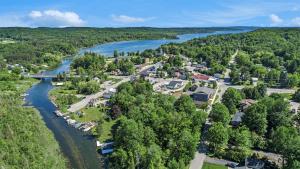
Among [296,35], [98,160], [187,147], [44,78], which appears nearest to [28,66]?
[44,78]

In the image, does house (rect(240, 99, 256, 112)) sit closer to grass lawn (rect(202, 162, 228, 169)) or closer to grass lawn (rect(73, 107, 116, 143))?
grass lawn (rect(202, 162, 228, 169))

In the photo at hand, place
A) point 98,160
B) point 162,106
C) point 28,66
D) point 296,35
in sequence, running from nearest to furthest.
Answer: point 98,160 → point 162,106 → point 28,66 → point 296,35

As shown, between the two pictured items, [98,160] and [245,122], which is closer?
[98,160]

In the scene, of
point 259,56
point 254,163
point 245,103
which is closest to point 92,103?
point 245,103

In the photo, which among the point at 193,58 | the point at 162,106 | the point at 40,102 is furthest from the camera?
the point at 193,58

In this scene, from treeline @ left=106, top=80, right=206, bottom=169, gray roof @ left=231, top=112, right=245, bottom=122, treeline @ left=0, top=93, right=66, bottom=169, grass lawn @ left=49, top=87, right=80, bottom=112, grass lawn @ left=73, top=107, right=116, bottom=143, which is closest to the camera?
treeline @ left=0, top=93, right=66, bottom=169

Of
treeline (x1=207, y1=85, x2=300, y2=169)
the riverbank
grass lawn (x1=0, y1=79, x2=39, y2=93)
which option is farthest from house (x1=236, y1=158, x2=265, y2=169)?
grass lawn (x1=0, y1=79, x2=39, y2=93)

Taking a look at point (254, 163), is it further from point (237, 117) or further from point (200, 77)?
point (200, 77)

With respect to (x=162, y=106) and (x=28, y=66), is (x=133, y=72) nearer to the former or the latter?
(x=28, y=66)
